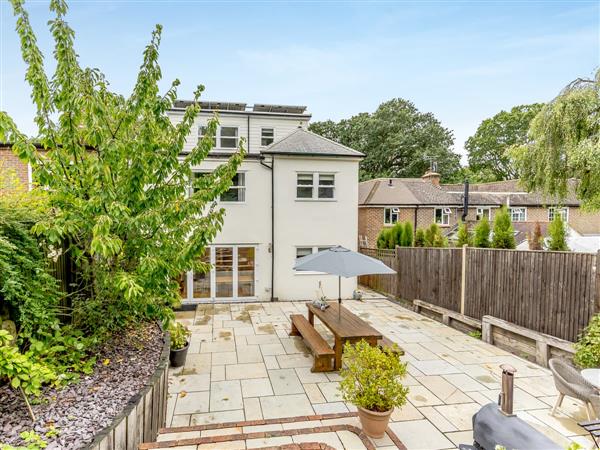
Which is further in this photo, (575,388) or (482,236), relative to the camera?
(482,236)

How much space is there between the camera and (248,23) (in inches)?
379

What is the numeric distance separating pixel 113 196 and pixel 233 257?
7.87 meters

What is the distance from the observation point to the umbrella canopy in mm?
5992

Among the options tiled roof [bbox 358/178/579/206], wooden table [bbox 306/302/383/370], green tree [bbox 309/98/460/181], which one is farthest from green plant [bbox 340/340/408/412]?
green tree [bbox 309/98/460/181]

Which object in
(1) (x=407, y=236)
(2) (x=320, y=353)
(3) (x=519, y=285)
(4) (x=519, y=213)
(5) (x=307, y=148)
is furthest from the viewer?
(4) (x=519, y=213)

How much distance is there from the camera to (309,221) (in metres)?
11.9

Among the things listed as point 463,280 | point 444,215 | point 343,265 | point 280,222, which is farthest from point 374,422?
point 444,215

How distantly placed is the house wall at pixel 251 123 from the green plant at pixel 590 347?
44.2ft

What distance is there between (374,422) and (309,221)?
27.9 ft

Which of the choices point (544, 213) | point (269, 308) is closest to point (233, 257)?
point (269, 308)

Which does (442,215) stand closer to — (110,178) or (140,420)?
(110,178)

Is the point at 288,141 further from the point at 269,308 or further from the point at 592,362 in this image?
the point at 592,362

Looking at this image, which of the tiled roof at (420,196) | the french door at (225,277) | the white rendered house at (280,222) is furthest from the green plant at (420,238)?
the tiled roof at (420,196)

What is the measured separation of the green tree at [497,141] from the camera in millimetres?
40094
